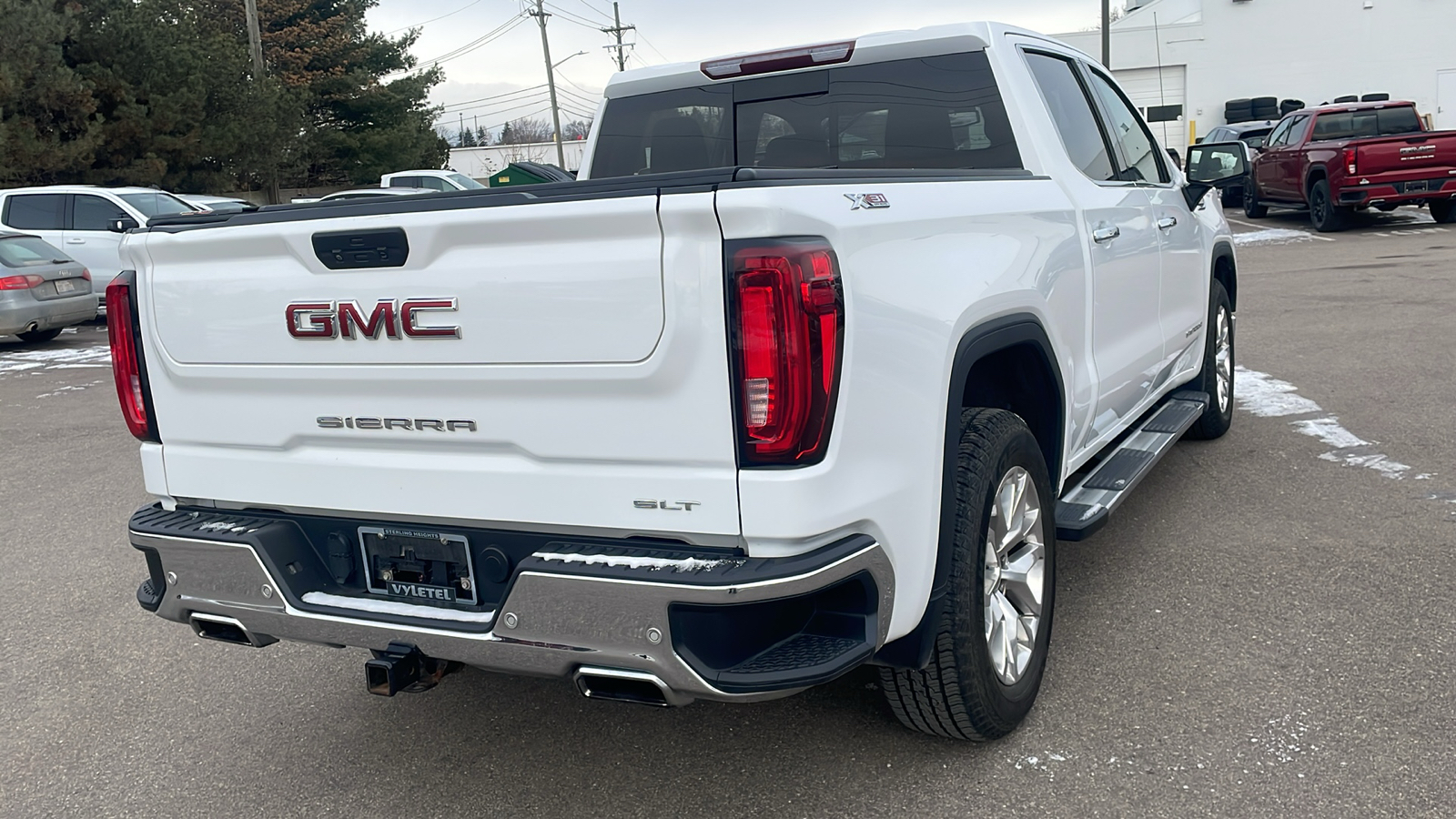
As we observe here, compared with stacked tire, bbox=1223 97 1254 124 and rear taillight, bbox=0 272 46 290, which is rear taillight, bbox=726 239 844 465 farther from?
stacked tire, bbox=1223 97 1254 124

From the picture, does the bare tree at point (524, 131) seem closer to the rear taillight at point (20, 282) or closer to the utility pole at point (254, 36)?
the utility pole at point (254, 36)

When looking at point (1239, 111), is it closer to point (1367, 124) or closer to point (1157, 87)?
point (1157, 87)

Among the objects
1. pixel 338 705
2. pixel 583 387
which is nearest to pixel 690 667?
pixel 583 387

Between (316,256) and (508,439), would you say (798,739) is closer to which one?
(508,439)

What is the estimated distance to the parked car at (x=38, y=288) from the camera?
40.9 feet

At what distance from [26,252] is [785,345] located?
13218 mm

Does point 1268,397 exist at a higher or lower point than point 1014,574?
lower

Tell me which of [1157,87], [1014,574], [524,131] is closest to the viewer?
[1014,574]

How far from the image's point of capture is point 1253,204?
2038cm

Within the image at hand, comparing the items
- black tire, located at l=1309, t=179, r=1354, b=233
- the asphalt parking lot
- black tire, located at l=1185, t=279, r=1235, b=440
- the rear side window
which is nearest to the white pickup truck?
the asphalt parking lot

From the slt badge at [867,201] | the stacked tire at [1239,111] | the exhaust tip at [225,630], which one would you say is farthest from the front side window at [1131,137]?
the stacked tire at [1239,111]

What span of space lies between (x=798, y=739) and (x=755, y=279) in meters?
1.54

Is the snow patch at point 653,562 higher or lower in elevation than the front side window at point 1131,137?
lower

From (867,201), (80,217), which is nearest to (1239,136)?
(80,217)
